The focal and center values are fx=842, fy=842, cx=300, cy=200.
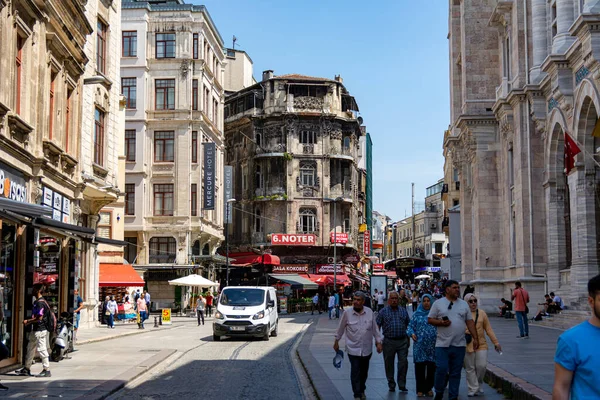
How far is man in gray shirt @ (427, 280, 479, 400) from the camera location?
37.3ft

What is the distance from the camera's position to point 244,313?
1096 inches

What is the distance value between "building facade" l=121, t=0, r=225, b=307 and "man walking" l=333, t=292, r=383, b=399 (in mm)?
43820

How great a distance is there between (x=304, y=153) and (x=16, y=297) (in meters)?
60.0

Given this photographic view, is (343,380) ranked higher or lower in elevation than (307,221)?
lower

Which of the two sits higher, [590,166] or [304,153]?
[304,153]

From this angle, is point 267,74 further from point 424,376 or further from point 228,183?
point 424,376

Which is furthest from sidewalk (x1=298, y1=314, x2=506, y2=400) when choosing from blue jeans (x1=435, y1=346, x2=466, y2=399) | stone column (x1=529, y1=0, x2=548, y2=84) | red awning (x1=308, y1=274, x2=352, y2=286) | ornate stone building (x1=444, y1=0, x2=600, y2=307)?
red awning (x1=308, y1=274, x2=352, y2=286)

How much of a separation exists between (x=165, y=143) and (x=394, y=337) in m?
46.0

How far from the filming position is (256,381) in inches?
615

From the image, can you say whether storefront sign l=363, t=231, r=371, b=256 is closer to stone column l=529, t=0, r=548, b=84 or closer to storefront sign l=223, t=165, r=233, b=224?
storefront sign l=223, t=165, r=233, b=224

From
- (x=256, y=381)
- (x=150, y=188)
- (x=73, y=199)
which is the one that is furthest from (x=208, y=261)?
(x=256, y=381)

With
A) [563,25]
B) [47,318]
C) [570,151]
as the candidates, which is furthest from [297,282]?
[47,318]

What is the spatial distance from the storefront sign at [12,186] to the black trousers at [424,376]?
882 cm

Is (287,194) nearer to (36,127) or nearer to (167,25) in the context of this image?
(167,25)
